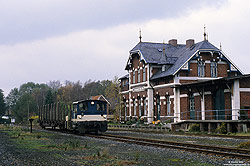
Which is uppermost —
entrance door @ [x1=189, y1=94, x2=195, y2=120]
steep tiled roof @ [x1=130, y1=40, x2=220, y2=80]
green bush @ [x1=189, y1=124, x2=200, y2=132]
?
steep tiled roof @ [x1=130, y1=40, x2=220, y2=80]

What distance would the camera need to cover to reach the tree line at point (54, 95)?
6190 centimetres

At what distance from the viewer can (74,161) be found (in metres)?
11.9

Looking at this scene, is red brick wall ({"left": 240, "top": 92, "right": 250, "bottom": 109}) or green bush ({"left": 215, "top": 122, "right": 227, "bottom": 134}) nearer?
green bush ({"left": 215, "top": 122, "right": 227, "bottom": 134})

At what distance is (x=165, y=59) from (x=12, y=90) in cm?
13480

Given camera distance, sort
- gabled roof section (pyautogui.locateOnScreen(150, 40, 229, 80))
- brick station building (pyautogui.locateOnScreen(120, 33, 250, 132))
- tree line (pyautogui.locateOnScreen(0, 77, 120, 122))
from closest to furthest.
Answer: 1. brick station building (pyautogui.locateOnScreen(120, 33, 250, 132))
2. gabled roof section (pyautogui.locateOnScreen(150, 40, 229, 80))
3. tree line (pyautogui.locateOnScreen(0, 77, 120, 122))

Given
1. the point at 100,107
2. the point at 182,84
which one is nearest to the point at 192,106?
the point at 182,84

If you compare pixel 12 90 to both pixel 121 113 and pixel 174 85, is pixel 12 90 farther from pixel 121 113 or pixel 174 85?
pixel 174 85

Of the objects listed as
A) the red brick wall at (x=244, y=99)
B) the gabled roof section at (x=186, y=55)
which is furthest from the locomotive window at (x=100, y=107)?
the gabled roof section at (x=186, y=55)

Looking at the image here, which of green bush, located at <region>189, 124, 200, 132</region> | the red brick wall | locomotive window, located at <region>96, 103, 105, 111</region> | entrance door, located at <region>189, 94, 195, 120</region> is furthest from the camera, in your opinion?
entrance door, located at <region>189, 94, 195, 120</region>

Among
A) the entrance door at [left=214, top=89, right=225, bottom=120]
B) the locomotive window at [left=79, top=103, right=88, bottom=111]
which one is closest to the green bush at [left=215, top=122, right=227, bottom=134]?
the entrance door at [left=214, top=89, right=225, bottom=120]

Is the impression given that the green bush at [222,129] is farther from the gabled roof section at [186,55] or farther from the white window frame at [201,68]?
the white window frame at [201,68]

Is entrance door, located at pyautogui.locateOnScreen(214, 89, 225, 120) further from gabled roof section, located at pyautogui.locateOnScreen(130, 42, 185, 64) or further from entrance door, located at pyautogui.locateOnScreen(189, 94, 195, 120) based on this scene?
gabled roof section, located at pyautogui.locateOnScreen(130, 42, 185, 64)

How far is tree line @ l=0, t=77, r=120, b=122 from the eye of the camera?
6190 centimetres

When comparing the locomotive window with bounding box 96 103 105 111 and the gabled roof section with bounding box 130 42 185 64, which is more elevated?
the gabled roof section with bounding box 130 42 185 64
